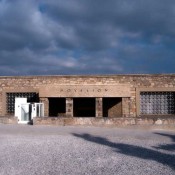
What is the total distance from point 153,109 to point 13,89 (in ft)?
28.1

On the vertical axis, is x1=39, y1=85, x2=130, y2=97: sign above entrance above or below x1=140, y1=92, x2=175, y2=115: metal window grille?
above

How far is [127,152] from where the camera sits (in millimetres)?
9344

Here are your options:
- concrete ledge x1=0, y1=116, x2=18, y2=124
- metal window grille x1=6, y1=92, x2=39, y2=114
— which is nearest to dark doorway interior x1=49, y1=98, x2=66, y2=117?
metal window grille x1=6, y1=92, x2=39, y2=114

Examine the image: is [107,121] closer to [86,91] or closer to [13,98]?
[86,91]

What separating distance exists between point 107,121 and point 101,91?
539cm

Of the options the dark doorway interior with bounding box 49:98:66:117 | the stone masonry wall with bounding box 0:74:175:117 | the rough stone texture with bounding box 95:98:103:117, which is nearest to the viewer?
the rough stone texture with bounding box 95:98:103:117

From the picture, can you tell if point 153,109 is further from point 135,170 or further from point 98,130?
point 135,170

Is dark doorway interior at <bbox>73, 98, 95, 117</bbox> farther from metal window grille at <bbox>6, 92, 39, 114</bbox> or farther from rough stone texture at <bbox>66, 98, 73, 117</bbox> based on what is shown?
rough stone texture at <bbox>66, 98, 73, 117</bbox>

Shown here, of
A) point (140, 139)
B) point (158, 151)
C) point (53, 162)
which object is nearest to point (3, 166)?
point (53, 162)

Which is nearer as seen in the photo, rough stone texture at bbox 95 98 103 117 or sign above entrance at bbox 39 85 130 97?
rough stone texture at bbox 95 98 103 117

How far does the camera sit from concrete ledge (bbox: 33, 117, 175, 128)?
588 inches

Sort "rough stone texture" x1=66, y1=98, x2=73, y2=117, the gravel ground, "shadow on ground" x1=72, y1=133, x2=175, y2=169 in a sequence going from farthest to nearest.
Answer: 1. "rough stone texture" x1=66, y1=98, x2=73, y2=117
2. "shadow on ground" x1=72, y1=133, x2=175, y2=169
3. the gravel ground

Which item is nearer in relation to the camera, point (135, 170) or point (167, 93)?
point (135, 170)

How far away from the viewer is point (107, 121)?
1545 centimetres
